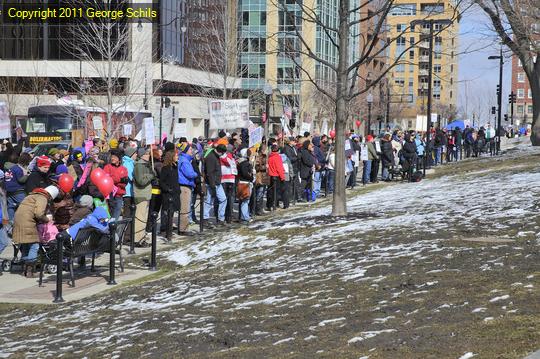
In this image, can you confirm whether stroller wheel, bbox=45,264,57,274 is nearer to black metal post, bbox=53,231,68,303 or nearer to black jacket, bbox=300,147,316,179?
black metal post, bbox=53,231,68,303

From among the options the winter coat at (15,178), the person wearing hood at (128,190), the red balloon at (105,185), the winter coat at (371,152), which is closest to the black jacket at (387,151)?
the winter coat at (371,152)

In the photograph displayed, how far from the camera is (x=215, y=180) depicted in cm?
1788

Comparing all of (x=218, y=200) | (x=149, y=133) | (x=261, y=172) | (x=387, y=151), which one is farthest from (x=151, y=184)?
(x=387, y=151)

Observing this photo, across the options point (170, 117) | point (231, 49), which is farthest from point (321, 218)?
point (231, 49)

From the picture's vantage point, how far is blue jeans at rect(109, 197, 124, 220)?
15523mm

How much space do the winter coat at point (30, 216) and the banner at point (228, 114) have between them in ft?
40.4

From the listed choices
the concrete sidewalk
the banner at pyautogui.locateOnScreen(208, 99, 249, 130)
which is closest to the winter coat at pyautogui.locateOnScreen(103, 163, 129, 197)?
the concrete sidewalk

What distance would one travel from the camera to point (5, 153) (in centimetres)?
1959

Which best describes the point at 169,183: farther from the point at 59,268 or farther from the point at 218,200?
the point at 59,268

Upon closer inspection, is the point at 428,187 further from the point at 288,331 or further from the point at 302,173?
the point at 288,331

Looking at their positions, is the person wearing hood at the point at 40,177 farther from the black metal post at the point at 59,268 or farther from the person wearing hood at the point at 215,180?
the person wearing hood at the point at 215,180

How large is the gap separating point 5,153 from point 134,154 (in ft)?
15.9

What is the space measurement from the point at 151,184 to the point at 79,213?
3.30m

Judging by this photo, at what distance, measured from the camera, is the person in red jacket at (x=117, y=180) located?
49.3ft
